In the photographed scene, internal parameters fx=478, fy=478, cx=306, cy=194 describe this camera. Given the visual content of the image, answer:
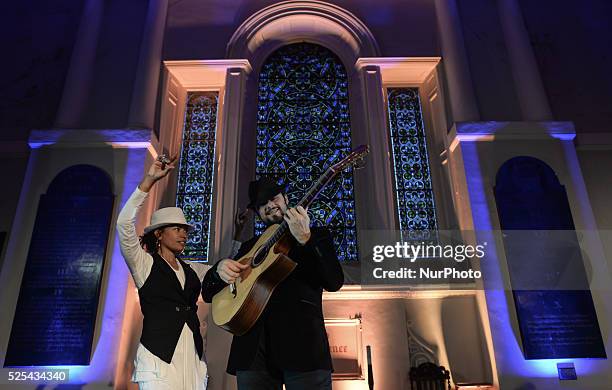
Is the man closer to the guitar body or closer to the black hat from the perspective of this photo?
the guitar body

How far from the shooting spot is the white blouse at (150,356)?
2.12 metres

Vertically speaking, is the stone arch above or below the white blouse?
above

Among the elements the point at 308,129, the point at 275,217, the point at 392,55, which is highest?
the point at 392,55

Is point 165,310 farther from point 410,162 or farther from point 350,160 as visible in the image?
point 410,162

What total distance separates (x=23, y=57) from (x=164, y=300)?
607 centimetres

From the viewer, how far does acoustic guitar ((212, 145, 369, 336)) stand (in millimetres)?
2174

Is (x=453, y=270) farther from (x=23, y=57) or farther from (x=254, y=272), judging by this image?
(x=23, y=57)

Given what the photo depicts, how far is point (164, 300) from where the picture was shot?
2279mm

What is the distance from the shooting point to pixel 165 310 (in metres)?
2.26

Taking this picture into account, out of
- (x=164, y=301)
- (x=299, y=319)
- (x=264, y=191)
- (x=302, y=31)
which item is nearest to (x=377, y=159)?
(x=302, y=31)

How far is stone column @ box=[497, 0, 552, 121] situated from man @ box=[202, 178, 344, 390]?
4686 millimetres

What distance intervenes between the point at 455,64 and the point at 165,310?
208 inches

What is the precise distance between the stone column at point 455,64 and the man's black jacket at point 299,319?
422cm

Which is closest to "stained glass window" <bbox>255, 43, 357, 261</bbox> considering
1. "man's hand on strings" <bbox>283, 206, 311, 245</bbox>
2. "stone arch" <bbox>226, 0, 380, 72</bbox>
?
"stone arch" <bbox>226, 0, 380, 72</bbox>
